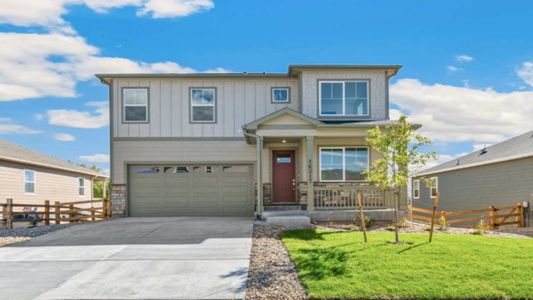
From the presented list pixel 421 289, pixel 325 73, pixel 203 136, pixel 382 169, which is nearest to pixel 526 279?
pixel 421 289

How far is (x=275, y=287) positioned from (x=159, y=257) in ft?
10.3

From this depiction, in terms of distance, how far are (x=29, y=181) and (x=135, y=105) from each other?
770 centimetres

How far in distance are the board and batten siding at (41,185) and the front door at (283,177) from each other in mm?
11511

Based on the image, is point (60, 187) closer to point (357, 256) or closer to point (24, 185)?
point (24, 185)

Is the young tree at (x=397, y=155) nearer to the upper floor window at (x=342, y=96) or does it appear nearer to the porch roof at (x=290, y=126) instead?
the porch roof at (x=290, y=126)

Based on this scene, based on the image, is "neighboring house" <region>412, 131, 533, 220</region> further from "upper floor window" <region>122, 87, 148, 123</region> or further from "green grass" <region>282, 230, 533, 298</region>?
"upper floor window" <region>122, 87, 148, 123</region>

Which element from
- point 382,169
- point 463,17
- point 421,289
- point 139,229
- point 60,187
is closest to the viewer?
point 421,289

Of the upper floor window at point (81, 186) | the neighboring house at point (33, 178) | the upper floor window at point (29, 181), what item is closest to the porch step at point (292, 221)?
the neighboring house at point (33, 178)

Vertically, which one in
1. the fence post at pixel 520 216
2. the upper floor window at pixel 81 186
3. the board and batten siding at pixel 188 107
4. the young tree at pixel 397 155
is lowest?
the fence post at pixel 520 216

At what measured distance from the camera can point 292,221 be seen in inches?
526

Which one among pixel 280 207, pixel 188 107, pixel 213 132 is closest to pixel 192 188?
pixel 213 132

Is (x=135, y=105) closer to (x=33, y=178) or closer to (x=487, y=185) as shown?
(x=33, y=178)

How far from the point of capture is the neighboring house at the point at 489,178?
17859 millimetres

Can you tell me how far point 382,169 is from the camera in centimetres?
1063
